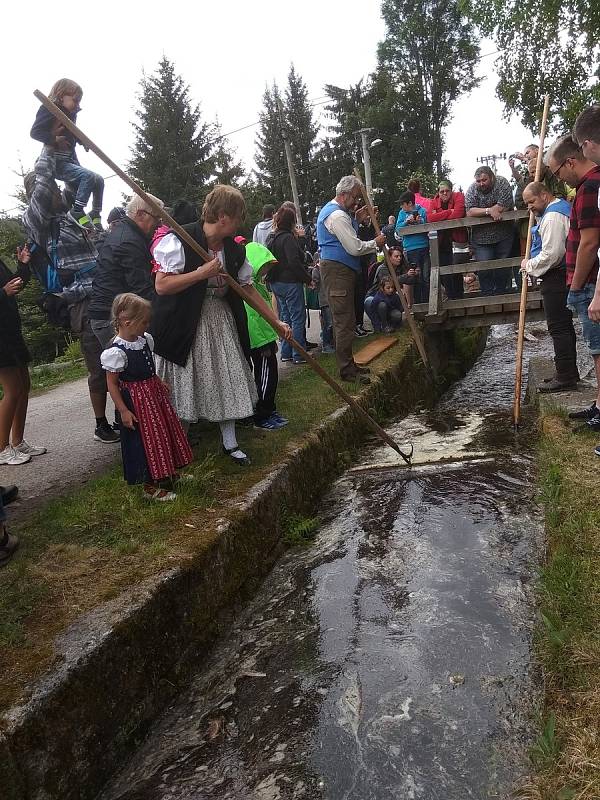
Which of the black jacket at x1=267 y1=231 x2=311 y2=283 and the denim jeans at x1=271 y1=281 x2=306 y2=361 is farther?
the denim jeans at x1=271 y1=281 x2=306 y2=361

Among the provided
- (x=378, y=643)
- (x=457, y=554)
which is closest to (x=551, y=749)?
(x=378, y=643)

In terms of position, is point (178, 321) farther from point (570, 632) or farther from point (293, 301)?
point (293, 301)

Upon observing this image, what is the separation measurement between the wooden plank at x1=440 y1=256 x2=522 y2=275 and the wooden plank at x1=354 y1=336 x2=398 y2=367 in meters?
1.15

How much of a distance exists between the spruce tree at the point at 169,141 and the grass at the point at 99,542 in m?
27.9

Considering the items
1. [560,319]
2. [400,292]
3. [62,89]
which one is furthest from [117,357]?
[400,292]

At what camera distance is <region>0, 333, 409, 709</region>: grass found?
8.18 ft

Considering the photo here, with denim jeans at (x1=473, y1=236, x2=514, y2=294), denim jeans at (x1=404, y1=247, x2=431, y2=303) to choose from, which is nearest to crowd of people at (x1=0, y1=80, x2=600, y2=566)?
denim jeans at (x1=473, y1=236, x2=514, y2=294)

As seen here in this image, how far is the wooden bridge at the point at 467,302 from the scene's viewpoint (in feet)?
26.4

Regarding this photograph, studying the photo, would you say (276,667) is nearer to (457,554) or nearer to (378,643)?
(378,643)

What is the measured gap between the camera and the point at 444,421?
6.64 m

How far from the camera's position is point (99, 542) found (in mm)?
3275

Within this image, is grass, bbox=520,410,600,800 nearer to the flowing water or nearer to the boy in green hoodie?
the flowing water

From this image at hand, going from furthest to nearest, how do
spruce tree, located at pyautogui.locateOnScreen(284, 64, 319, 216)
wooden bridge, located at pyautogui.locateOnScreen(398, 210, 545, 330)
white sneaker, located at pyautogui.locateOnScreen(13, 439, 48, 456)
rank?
spruce tree, located at pyautogui.locateOnScreen(284, 64, 319, 216) < wooden bridge, located at pyautogui.locateOnScreen(398, 210, 545, 330) < white sneaker, located at pyautogui.locateOnScreen(13, 439, 48, 456)

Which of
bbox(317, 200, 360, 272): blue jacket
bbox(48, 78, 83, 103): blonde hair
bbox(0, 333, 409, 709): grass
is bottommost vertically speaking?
bbox(0, 333, 409, 709): grass
